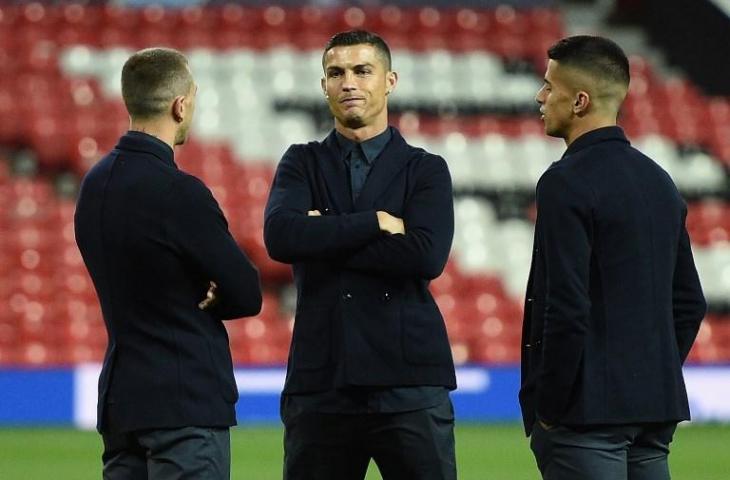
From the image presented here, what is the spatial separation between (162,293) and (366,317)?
2.13 feet

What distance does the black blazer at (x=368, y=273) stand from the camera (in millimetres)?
3973

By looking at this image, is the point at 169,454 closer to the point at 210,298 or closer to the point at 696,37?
the point at 210,298

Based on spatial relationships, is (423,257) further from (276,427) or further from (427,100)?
(427,100)

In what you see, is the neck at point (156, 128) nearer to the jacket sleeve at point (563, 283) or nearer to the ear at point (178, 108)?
the ear at point (178, 108)

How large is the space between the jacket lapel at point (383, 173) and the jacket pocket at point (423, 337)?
363 mm

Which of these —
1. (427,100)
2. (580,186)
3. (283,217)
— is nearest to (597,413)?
(580,186)

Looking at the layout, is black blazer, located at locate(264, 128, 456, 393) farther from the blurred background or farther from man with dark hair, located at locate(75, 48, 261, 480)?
the blurred background

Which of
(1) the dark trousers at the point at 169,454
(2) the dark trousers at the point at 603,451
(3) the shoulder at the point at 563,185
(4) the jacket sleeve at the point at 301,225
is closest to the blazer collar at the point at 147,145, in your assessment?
(4) the jacket sleeve at the point at 301,225

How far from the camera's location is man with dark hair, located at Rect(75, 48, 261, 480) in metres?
3.63

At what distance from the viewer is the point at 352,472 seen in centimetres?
402

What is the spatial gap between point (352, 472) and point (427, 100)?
35.9 ft

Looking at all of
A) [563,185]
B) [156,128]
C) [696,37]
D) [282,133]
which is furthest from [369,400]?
[696,37]

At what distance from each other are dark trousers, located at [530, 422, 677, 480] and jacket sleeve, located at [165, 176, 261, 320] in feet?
2.96

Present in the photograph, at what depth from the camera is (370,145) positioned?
4.22m
